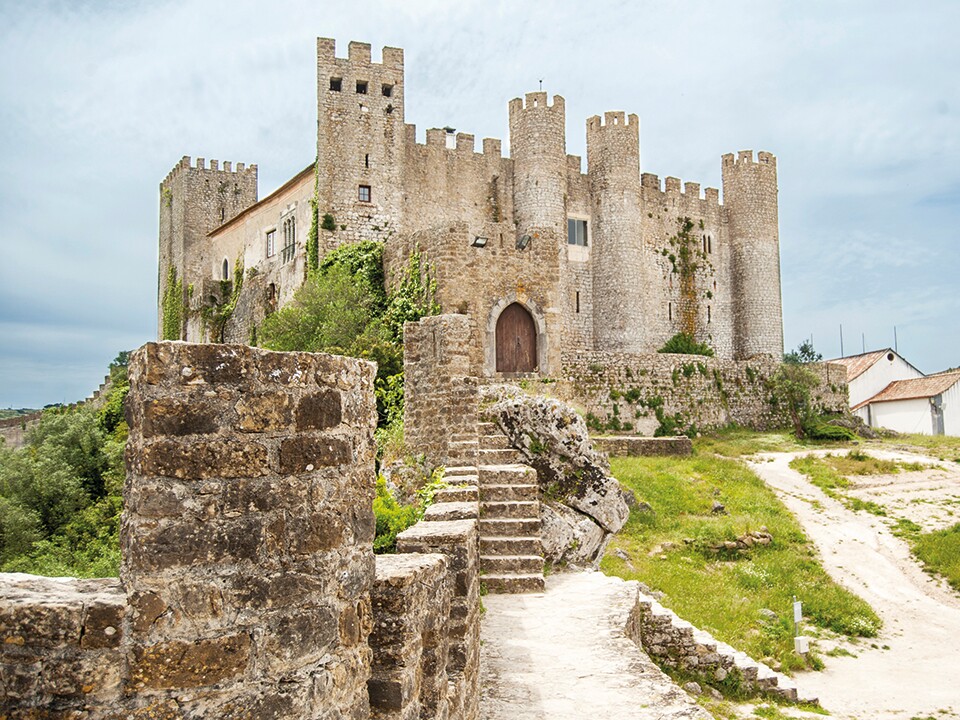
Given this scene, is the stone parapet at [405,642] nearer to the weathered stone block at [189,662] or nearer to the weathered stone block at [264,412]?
the weathered stone block at [189,662]

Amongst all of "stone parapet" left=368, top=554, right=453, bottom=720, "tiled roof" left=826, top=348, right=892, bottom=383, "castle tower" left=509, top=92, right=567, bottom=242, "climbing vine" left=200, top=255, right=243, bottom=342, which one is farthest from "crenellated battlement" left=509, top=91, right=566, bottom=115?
"stone parapet" left=368, top=554, right=453, bottom=720

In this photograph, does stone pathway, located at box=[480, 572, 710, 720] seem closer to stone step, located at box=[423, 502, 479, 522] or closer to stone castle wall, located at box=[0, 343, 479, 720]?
stone step, located at box=[423, 502, 479, 522]

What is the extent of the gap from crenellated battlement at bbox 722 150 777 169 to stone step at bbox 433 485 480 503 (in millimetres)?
40221

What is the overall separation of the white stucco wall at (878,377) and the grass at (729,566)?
2820 centimetres

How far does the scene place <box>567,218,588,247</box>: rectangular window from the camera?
39969 mm

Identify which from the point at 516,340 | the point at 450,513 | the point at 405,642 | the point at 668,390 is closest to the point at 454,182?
the point at 668,390

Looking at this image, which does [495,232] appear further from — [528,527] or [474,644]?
[474,644]

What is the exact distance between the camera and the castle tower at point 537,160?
37.9 meters

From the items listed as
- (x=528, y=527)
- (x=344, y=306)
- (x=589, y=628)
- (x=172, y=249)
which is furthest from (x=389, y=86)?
(x=589, y=628)

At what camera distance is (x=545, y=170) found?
125ft

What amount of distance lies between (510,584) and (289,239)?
89.4ft

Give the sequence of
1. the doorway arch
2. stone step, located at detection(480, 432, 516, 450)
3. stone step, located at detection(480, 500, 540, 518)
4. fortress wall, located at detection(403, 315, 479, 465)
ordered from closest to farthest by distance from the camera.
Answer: stone step, located at detection(480, 500, 540, 518) → fortress wall, located at detection(403, 315, 479, 465) → stone step, located at detection(480, 432, 516, 450) → the doorway arch

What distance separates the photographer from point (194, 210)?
153 ft

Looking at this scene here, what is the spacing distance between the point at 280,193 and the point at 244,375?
1367 inches
